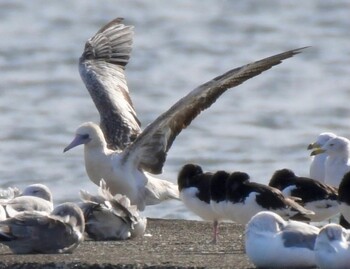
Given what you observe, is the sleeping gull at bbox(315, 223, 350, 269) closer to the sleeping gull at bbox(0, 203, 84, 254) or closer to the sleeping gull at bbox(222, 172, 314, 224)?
the sleeping gull at bbox(222, 172, 314, 224)

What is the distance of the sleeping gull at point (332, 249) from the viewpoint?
9.59 m

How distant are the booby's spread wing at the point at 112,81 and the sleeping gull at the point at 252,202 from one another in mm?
3563

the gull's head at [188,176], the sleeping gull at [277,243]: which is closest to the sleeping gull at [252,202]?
the gull's head at [188,176]

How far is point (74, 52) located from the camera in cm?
3009

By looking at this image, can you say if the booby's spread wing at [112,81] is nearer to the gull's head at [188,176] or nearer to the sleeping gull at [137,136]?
the sleeping gull at [137,136]

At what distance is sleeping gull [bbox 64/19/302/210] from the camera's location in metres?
13.0

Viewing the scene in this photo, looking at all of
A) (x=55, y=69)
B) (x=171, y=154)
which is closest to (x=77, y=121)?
(x=171, y=154)

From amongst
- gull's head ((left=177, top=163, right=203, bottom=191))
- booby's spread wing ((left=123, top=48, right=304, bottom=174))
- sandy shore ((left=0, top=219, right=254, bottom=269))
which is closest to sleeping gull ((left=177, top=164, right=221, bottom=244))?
gull's head ((left=177, top=163, right=203, bottom=191))

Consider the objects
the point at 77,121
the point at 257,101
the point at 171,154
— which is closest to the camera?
the point at 171,154

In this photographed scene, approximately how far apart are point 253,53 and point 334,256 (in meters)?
20.6

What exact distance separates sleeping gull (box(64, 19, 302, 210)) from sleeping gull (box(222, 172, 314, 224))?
5.21ft

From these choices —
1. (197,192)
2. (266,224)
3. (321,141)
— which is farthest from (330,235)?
(321,141)

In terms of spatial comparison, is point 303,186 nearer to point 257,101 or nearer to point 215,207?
point 215,207

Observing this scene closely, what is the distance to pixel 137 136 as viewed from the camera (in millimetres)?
14352
